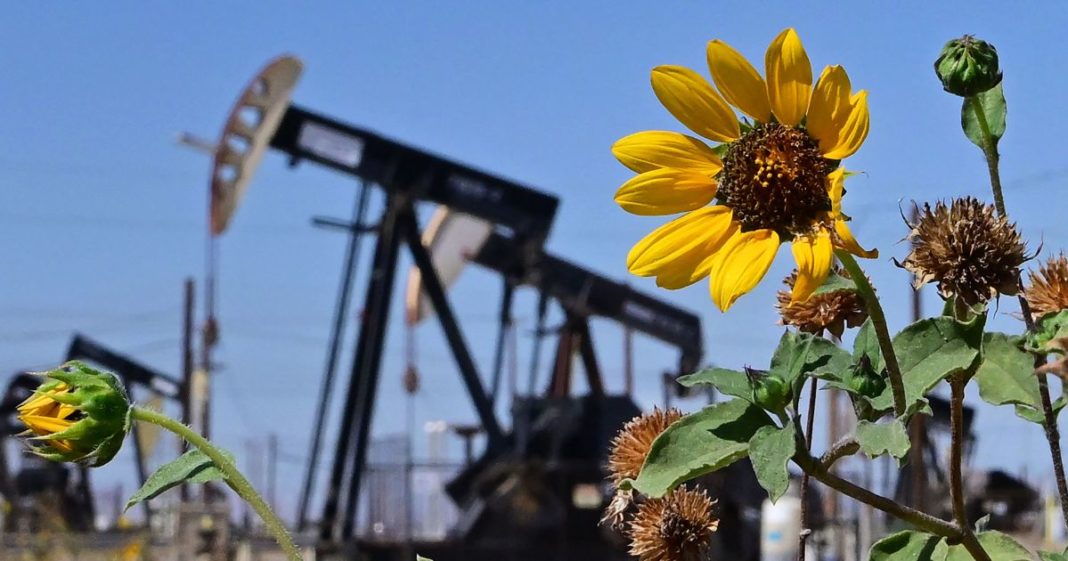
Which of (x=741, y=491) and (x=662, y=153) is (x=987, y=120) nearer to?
(x=662, y=153)

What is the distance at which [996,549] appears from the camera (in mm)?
854

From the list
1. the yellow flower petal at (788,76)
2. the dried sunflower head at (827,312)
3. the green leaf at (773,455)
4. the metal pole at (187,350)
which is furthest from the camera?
the metal pole at (187,350)

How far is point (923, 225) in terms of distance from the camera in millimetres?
785

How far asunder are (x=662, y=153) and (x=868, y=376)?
17cm

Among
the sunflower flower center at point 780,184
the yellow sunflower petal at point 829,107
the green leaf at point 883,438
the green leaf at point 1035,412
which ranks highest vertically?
the yellow sunflower petal at point 829,107

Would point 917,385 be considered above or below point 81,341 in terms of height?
below

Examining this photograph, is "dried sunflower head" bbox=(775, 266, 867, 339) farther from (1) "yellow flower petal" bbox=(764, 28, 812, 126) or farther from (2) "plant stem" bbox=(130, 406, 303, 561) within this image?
(2) "plant stem" bbox=(130, 406, 303, 561)

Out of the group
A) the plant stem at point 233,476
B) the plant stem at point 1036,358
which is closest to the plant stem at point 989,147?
the plant stem at point 1036,358

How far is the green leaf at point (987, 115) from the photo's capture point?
86 centimetres

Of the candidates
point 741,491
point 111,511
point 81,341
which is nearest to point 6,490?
point 81,341

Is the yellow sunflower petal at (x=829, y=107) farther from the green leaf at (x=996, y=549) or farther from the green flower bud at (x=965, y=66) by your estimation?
the green leaf at (x=996, y=549)

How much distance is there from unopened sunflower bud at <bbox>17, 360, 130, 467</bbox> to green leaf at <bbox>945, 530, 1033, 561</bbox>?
0.46 metres

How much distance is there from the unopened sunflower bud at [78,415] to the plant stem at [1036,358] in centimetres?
50

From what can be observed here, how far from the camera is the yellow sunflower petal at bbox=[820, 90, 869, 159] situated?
78cm
